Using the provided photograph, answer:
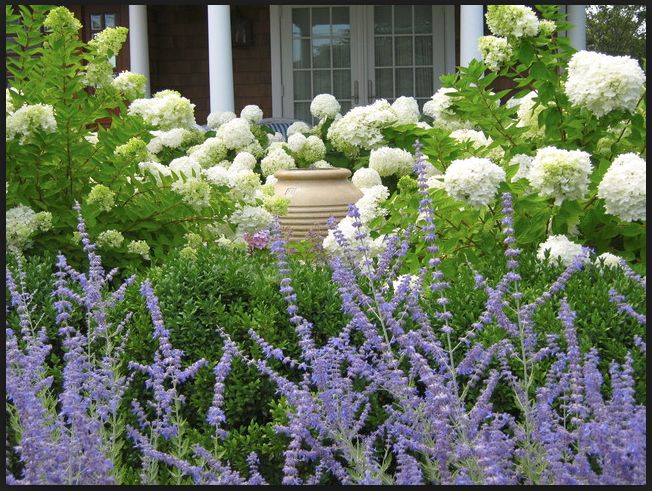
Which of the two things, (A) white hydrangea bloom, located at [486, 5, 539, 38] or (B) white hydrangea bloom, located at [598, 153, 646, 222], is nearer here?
(B) white hydrangea bloom, located at [598, 153, 646, 222]

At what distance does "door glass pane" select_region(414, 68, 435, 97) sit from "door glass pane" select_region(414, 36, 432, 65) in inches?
4.3

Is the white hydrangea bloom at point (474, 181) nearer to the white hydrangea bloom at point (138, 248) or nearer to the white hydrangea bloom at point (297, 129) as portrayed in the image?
the white hydrangea bloom at point (138, 248)

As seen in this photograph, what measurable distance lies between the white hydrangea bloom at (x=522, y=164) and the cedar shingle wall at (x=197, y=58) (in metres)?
8.91

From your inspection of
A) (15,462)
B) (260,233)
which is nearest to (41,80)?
(260,233)

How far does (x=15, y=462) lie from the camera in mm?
2547

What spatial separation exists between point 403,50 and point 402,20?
1.38ft

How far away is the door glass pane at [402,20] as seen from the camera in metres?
12.1

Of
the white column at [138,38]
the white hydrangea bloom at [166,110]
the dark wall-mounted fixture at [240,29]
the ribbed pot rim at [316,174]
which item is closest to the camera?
the white hydrangea bloom at [166,110]

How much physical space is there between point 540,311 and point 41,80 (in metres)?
2.32

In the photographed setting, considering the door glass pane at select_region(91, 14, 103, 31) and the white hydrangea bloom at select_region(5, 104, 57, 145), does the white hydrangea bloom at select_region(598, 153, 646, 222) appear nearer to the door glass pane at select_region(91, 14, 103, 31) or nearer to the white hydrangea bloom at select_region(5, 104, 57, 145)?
the white hydrangea bloom at select_region(5, 104, 57, 145)

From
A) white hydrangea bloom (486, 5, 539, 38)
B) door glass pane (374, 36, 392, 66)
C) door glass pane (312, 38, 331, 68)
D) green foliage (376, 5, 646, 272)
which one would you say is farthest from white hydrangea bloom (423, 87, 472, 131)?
door glass pane (312, 38, 331, 68)

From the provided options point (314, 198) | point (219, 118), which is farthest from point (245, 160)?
point (219, 118)

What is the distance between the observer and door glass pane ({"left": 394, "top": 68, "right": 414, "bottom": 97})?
12.1 metres

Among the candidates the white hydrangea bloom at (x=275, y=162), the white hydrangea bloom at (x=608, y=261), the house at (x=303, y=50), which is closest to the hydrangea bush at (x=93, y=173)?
the white hydrangea bloom at (x=608, y=261)
